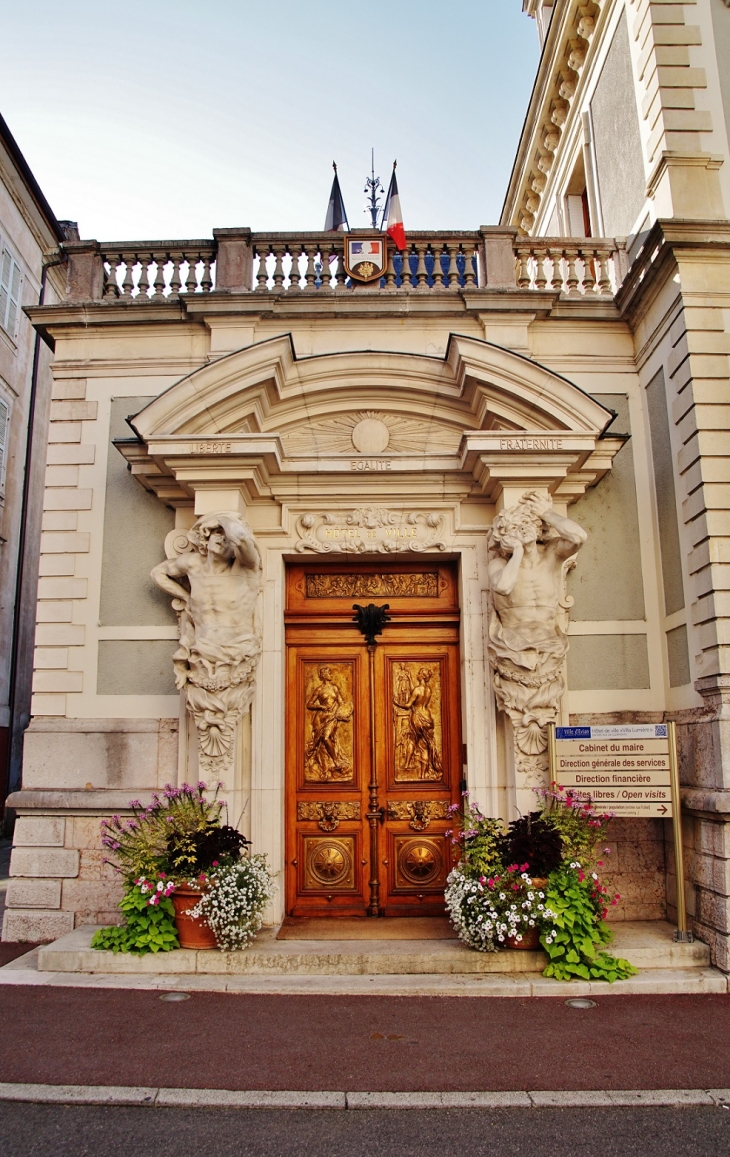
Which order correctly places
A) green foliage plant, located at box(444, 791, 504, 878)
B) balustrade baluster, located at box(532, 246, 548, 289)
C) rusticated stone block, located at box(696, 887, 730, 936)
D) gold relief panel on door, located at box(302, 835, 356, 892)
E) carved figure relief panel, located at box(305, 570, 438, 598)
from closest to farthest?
rusticated stone block, located at box(696, 887, 730, 936)
green foliage plant, located at box(444, 791, 504, 878)
gold relief panel on door, located at box(302, 835, 356, 892)
carved figure relief panel, located at box(305, 570, 438, 598)
balustrade baluster, located at box(532, 246, 548, 289)

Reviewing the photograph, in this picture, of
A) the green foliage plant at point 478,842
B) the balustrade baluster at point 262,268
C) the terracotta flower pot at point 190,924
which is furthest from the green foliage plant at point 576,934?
the balustrade baluster at point 262,268

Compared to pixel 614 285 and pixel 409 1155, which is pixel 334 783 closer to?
pixel 409 1155

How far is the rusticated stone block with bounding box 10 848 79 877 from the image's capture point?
6633 millimetres

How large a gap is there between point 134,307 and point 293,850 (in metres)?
4.87

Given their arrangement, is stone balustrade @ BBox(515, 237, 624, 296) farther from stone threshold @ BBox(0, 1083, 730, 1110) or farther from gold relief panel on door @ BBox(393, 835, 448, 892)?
stone threshold @ BBox(0, 1083, 730, 1110)

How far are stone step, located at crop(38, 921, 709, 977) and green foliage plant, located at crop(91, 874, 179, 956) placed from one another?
0.07m

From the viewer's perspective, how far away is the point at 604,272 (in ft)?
25.4

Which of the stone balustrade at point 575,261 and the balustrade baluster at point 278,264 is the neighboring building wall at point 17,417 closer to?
the balustrade baluster at point 278,264

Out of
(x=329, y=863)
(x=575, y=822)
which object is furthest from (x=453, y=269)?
(x=329, y=863)

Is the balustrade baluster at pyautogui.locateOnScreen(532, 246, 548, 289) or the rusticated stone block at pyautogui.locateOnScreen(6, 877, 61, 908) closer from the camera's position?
the rusticated stone block at pyautogui.locateOnScreen(6, 877, 61, 908)

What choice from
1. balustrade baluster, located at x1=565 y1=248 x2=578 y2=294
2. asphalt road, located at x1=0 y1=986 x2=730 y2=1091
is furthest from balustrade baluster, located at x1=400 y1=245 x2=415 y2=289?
asphalt road, located at x1=0 y1=986 x2=730 y2=1091

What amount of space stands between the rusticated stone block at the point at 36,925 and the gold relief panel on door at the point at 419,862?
261 centimetres

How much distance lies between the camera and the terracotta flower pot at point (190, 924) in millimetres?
5840

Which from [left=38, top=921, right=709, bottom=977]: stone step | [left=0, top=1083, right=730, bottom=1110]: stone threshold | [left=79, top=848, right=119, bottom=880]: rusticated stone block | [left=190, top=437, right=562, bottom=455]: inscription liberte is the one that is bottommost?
[left=0, top=1083, right=730, bottom=1110]: stone threshold
